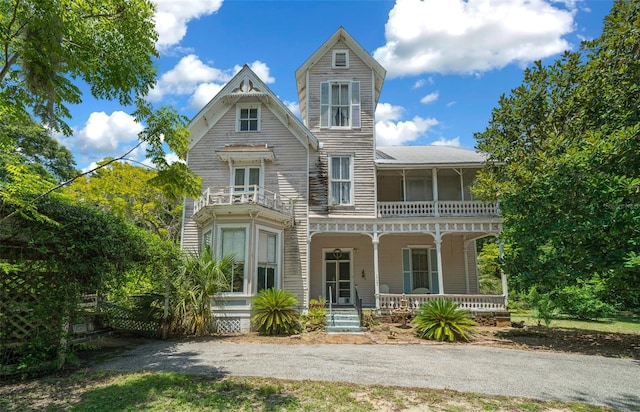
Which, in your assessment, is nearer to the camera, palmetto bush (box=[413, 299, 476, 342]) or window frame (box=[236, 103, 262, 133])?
palmetto bush (box=[413, 299, 476, 342])

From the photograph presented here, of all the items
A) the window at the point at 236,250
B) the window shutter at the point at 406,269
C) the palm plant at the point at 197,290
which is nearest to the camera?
the palm plant at the point at 197,290

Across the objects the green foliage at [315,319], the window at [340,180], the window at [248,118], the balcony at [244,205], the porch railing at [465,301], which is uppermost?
the window at [248,118]

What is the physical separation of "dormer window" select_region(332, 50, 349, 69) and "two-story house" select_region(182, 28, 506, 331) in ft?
0.16

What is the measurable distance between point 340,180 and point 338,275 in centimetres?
452

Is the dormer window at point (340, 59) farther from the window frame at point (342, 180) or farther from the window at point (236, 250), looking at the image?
the window at point (236, 250)

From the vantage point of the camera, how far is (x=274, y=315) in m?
12.0

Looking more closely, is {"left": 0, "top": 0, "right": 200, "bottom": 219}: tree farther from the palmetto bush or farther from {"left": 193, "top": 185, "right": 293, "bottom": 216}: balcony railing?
the palmetto bush

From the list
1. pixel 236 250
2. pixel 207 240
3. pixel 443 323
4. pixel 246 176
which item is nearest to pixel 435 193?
pixel 443 323

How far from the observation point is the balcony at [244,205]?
13.1 m

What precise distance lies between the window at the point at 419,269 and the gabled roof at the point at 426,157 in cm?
422

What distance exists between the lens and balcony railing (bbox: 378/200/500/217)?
15617 mm

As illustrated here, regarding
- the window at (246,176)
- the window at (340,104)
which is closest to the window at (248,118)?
the window at (246,176)

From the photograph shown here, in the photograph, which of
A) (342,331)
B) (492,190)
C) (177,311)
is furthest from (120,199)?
(492,190)

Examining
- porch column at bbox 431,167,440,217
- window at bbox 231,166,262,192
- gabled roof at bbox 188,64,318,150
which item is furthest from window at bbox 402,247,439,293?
window at bbox 231,166,262,192
